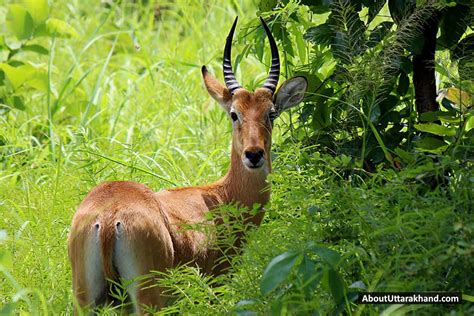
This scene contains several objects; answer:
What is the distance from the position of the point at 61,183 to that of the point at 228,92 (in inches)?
46.2

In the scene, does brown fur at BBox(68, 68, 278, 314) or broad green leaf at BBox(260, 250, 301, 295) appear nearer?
broad green leaf at BBox(260, 250, 301, 295)

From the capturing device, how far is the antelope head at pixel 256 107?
5715 mm

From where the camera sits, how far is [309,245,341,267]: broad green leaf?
3887 millimetres

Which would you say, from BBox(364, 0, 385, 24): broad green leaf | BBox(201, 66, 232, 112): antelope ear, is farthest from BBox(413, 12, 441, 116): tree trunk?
BBox(201, 66, 232, 112): antelope ear

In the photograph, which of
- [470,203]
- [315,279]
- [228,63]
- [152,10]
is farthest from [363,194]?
[152,10]

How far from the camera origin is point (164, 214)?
5094mm

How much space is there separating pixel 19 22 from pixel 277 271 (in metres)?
4.48

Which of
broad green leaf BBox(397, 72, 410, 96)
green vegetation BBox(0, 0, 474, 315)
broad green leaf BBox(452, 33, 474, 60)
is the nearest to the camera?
green vegetation BBox(0, 0, 474, 315)

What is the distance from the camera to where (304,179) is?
511 centimetres

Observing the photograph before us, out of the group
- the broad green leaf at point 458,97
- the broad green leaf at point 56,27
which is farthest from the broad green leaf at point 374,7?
the broad green leaf at point 56,27

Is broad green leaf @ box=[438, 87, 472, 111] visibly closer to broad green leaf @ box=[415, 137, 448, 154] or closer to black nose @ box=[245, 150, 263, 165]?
broad green leaf @ box=[415, 137, 448, 154]

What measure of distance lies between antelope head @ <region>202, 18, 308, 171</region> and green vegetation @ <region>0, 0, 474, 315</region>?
0.11 meters

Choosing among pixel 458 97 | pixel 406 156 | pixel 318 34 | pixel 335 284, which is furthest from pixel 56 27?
pixel 335 284

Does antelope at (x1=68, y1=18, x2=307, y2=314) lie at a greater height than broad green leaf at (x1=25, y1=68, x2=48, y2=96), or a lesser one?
lesser
